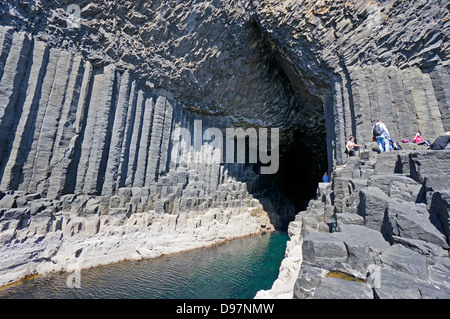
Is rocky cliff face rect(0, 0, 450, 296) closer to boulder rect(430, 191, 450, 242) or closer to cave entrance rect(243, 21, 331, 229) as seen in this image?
cave entrance rect(243, 21, 331, 229)

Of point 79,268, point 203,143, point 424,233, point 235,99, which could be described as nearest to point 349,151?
point 424,233

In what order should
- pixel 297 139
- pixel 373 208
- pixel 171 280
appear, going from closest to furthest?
pixel 373 208 < pixel 171 280 < pixel 297 139

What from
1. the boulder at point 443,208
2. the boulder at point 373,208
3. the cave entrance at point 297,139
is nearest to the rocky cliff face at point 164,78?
the cave entrance at point 297,139

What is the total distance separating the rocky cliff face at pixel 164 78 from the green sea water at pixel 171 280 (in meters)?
2.43

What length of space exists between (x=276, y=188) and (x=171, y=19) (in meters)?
19.1

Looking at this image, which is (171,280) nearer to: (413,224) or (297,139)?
(413,224)

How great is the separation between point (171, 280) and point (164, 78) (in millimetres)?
11369

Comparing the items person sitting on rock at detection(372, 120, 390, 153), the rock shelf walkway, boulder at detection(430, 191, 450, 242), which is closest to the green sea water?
the rock shelf walkway

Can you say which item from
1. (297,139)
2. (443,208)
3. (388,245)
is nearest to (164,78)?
(388,245)

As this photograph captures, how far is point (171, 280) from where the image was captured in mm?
9195

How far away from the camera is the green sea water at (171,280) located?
7.86 m

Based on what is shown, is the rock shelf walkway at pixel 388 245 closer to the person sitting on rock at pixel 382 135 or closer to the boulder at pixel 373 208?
the boulder at pixel 373 208

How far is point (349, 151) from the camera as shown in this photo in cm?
1020
